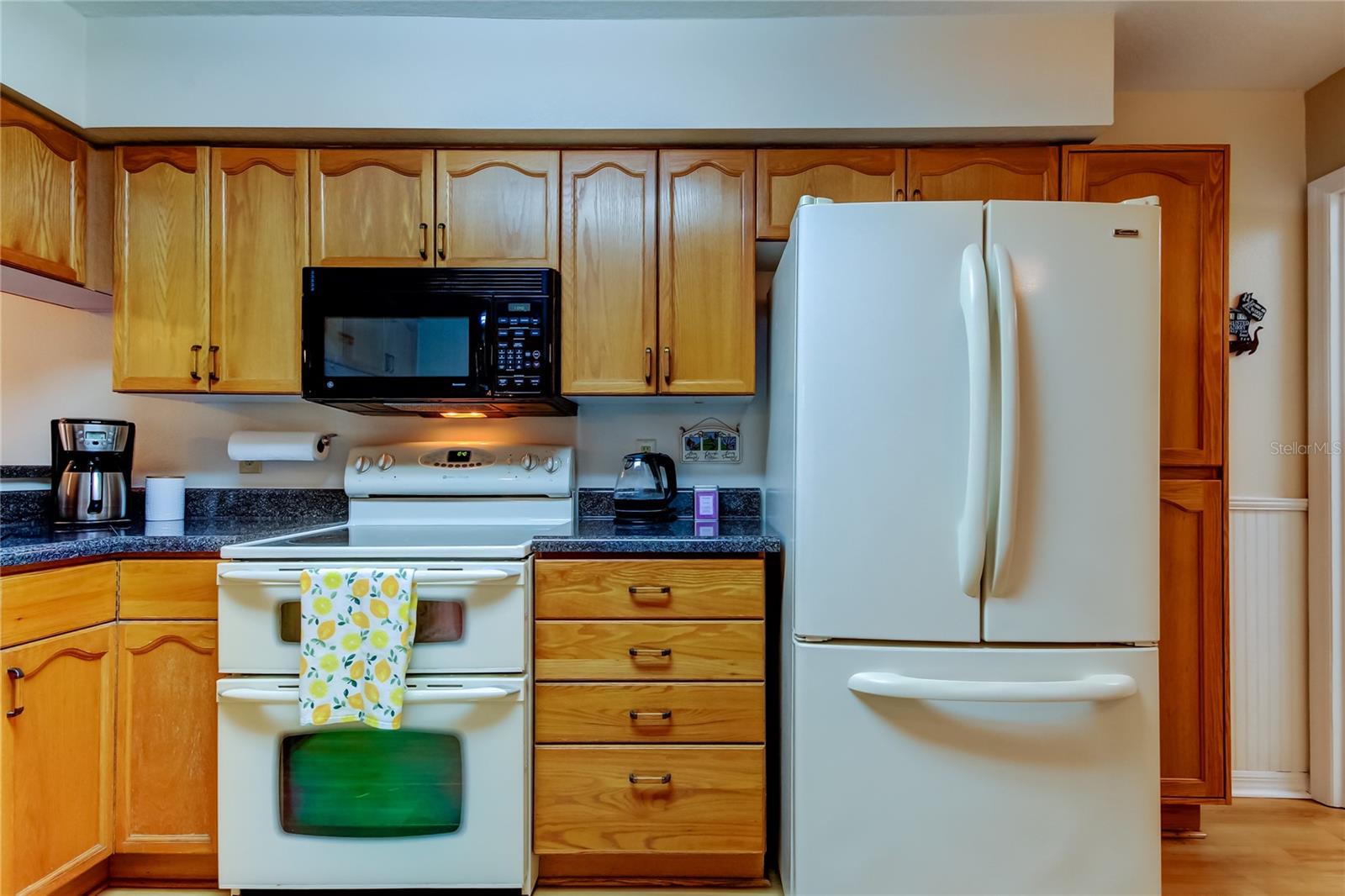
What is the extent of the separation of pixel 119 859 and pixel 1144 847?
97.2 inches

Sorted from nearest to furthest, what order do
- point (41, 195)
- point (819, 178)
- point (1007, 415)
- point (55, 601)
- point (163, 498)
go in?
point (1007, 415)
point (55, 601)
point (41, 195)
point (819, 178)
point (163, 498)

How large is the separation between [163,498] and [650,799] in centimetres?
176

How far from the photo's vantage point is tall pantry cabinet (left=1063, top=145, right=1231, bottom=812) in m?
1.85

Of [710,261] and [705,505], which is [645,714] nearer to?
[705,505]

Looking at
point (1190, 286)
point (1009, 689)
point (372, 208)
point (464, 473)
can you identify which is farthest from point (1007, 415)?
point (372, 208)

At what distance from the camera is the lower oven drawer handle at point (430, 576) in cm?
157

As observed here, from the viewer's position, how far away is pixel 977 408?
4.51 ft

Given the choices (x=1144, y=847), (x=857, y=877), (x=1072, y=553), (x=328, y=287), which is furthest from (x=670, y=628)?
(x=328, y=287)

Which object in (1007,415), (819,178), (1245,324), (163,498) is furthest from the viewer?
(1245,324)

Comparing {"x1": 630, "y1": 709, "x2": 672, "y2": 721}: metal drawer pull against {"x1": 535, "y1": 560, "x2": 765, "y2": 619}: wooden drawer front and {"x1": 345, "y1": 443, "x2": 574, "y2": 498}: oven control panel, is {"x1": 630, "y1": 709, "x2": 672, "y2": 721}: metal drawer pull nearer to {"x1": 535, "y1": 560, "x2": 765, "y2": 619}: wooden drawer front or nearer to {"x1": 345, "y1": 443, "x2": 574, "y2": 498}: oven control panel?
{"x1": 535, "y1": 560, "x2": 765, "y2": 619}: wooden drawer front

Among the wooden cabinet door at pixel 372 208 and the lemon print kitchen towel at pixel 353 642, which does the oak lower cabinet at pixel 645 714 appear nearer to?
the lemon print kitchen towel at pixel 353 642

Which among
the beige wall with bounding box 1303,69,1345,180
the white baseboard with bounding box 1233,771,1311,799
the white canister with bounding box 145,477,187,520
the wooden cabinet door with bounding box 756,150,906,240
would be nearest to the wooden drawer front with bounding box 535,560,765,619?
the wooden cabinet door with bounding box 756,150,906,240

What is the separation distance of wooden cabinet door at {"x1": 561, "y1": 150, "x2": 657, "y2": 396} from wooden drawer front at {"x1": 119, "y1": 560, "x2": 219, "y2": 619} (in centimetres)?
105

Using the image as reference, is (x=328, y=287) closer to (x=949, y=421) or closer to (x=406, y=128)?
(x=406, y=128)
